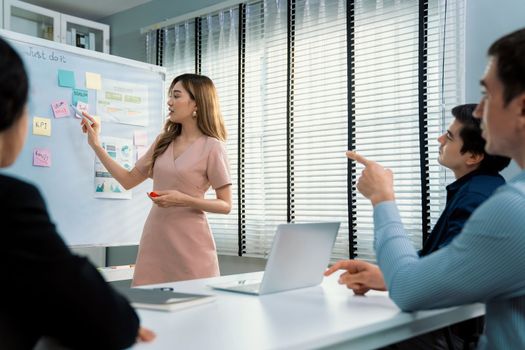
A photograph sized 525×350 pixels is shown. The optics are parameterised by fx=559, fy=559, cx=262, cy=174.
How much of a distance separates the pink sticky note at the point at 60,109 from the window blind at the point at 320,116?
4.27ft

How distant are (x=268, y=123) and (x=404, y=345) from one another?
2.19 m

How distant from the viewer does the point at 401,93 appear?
295cm

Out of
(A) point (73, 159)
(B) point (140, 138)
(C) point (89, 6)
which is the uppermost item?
(C) point (89, 6)

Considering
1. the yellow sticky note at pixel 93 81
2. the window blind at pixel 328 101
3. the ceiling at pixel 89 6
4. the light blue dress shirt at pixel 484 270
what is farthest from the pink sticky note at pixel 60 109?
the light blue dress shirt at pixel 484 270

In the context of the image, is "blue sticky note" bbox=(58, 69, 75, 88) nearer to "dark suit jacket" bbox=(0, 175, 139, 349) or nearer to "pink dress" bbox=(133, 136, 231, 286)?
"pink dress" bbox=(133, 136, 231, 286)

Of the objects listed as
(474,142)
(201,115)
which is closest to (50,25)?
(201,115)

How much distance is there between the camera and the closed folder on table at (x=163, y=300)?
4.15 feet

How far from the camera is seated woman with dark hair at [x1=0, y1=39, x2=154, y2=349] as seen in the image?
0.68 metres

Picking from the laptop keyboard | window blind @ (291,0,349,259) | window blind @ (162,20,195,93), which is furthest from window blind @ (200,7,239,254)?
→ the laptop keyboard

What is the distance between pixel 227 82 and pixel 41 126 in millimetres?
Answer: 1380

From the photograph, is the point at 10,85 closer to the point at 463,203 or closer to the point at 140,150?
the point at 463,203

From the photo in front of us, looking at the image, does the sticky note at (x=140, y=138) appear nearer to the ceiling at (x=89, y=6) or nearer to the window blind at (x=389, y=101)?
the window blind at (x=389, y=101)

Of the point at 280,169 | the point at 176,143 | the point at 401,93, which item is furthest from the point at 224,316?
the point at 280,169

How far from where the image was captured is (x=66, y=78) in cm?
291
